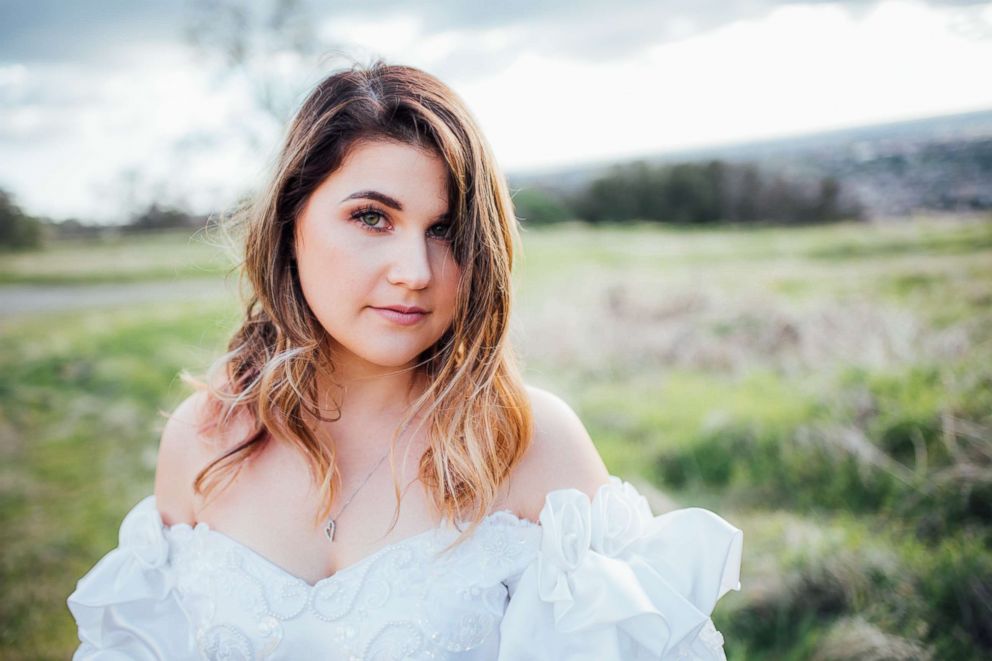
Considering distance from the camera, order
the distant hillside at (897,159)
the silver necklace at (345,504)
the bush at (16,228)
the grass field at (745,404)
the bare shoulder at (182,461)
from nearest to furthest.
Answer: the silver necklace at (345,504) → the bare shoulder at (182,461) → the grass field at (745,404) → the distant hillside at (897,159) → the bush at (16,228)

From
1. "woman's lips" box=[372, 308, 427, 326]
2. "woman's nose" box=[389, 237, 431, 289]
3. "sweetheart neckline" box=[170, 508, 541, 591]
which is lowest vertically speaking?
"sweetheart neckline" box=[170, 508, 541, 591]

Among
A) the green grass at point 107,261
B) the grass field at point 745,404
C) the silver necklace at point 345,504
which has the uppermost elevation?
the green grass at point 107,261

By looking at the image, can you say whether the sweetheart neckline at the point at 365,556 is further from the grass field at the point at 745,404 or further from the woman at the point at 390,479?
the grass field at the point at 745,404

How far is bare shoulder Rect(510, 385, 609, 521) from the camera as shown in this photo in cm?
167

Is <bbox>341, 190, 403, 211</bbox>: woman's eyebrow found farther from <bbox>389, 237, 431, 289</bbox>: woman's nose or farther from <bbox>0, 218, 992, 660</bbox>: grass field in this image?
<bbox>0, 218, 992, 660</bbox>: grass field

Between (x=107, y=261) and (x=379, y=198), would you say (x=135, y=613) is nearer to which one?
(x=379, y=198)

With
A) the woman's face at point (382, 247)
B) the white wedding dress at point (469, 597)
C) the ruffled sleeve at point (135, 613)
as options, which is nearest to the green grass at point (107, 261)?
the ruffled sleeve at point (135, 613)

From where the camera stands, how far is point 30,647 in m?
2.97

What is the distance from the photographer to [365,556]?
5.16ft

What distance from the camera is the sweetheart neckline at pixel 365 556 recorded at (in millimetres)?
1536

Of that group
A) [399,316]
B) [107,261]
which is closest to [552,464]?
[399,316]

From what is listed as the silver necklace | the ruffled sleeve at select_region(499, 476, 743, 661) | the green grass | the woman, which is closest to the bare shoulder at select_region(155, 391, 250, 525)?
the woman

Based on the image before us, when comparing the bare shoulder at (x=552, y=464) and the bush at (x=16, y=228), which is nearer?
the bare shoulder at (x=552, y=464)

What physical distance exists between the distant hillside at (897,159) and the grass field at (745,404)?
0.58 feet
